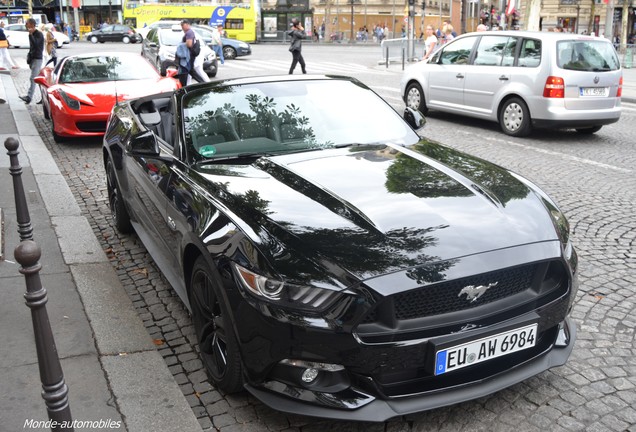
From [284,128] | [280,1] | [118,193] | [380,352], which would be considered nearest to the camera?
[380,352]

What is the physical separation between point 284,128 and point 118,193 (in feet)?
7.38

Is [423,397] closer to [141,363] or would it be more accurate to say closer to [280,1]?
[141,363]

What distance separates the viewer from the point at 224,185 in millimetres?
3723

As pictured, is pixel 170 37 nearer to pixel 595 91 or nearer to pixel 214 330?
pixel 595 91

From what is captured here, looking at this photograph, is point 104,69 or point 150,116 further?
point 104,69

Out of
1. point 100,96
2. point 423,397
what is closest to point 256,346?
point 423,397

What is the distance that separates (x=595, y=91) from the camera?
10.9 m

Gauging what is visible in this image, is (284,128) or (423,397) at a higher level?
(284,128)

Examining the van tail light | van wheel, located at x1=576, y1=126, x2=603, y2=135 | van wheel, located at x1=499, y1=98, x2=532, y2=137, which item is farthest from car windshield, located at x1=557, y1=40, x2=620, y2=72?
van wheel, located at x1=576, y1=126, x2=603, y2=135

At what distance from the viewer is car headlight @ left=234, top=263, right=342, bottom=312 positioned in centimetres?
280

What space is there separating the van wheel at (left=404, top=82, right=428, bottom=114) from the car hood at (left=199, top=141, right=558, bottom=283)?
385 inches

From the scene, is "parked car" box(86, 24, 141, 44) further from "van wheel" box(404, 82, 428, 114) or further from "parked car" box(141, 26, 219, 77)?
"van wheel" box(404, 82, 428, 114)

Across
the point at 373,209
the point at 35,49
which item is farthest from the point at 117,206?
the point at 35,49

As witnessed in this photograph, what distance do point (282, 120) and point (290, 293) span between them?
198cm
